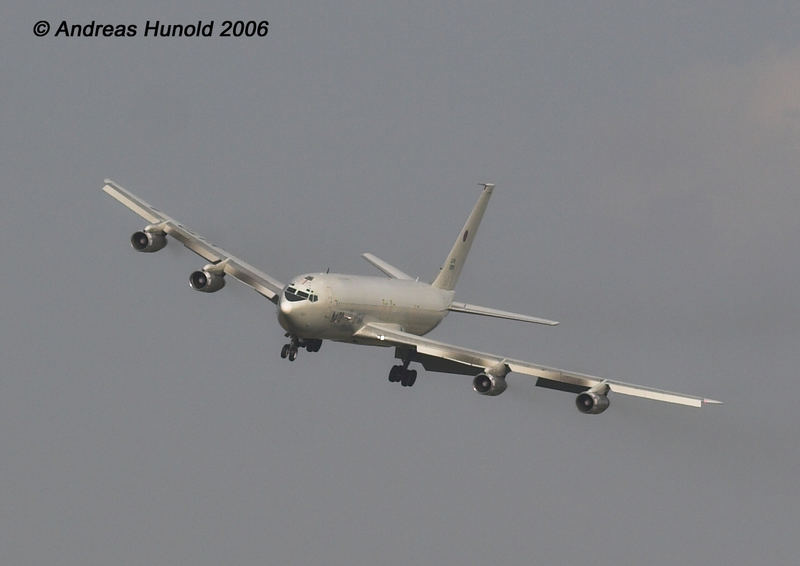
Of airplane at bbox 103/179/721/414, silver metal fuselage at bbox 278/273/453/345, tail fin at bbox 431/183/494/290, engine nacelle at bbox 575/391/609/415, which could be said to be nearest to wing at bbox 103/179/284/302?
airplane at bbox 103/179/721/414

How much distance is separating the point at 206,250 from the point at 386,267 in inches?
498

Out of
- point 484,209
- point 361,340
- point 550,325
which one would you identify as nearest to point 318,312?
point 361,340

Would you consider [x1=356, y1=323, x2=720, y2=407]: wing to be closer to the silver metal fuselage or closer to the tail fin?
the silver metal fuselage

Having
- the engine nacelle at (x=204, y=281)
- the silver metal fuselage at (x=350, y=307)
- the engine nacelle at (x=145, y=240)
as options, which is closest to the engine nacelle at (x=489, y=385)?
the silver metal fuselage at (x=350, y=307)

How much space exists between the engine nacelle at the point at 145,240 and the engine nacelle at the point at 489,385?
20352 mm

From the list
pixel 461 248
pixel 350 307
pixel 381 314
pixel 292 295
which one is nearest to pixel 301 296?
pixel 292 295

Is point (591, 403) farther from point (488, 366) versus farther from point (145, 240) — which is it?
point (145, 240)

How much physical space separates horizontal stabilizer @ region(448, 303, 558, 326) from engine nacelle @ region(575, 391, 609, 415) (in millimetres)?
10227

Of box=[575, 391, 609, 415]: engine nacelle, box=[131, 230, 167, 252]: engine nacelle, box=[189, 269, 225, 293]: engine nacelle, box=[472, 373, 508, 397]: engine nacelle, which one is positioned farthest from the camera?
box=[131, 230, 167, 252]: engine nacelle

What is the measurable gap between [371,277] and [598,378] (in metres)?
15.3

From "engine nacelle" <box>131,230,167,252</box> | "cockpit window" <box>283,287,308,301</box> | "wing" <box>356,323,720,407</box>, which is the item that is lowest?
"cockpit window" <box>283,287,308,301</box>

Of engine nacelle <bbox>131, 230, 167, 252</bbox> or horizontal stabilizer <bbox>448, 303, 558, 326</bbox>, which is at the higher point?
horizontal stabilizer <bbox>448, 303, 558, 326</bbox>

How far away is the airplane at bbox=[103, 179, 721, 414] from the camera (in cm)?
10925

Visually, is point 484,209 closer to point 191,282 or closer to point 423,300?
point 423,300
